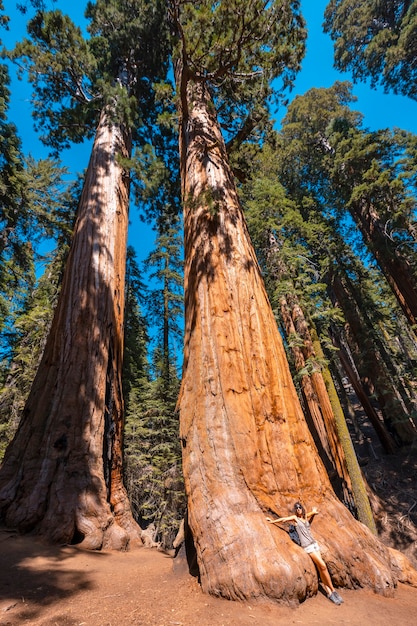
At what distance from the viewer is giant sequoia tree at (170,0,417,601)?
249 centimetres

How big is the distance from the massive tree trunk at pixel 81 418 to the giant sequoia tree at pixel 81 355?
14 mm

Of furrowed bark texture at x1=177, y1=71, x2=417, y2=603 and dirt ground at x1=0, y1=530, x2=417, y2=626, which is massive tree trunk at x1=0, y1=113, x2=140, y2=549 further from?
furrowed bark texture at x1=177, y1=71, x2=417, y2=603

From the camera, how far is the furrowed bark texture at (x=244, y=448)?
2.47 m

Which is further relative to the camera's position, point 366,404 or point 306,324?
point 366,404

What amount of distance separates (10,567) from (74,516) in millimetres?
1170

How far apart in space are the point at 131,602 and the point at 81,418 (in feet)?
8.97

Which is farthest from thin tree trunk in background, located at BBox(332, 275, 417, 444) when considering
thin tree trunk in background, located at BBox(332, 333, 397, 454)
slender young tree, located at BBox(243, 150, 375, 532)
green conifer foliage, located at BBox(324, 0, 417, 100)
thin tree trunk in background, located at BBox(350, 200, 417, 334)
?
green conifer foliage, located at BBox(324, 0, 417, 100)

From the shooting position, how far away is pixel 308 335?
9758 millimetres

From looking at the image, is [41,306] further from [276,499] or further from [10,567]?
[276,499]

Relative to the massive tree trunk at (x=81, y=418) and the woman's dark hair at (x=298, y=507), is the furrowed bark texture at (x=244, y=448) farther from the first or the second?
the massive tree trunk at (x=81, y=418)

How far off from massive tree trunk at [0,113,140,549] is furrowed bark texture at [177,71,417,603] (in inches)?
73.3

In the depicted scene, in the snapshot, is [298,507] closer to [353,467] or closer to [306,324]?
[353,467]

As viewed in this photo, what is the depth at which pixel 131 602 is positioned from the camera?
236 cm

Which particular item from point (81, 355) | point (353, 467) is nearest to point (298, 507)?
point (81, 355)
